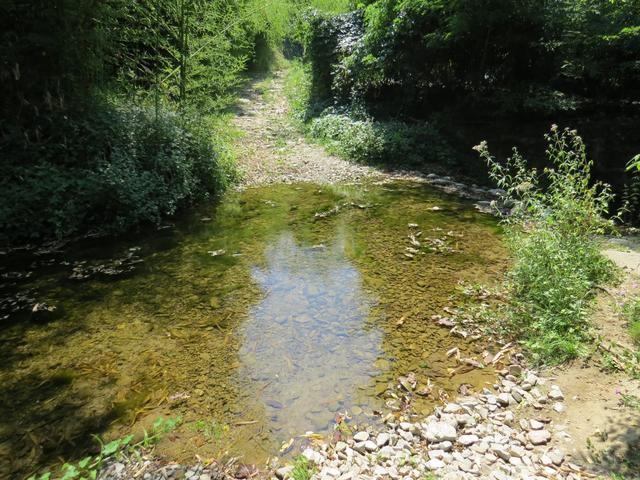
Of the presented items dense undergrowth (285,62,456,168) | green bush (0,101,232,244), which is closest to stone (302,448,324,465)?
green bush (0,101,232,244)

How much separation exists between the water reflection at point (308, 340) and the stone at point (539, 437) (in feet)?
4.33

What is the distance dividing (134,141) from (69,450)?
5.64 m

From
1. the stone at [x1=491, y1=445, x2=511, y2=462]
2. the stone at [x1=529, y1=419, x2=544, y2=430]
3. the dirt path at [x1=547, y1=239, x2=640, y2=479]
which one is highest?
the dirt path at [x1=547, y1=239, x2=640, y2=479]

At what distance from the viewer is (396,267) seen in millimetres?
5629

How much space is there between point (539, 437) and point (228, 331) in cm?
296

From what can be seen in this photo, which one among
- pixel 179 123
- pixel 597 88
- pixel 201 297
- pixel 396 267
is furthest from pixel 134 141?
pixel 597 88

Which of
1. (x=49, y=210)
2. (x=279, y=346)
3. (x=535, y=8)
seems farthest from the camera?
(x=535, y=8)

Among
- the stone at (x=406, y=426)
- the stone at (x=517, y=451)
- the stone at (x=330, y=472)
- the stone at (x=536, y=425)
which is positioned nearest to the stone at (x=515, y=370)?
the stone at (x=536, y=425)

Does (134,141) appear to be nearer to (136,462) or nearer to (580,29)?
(136,462)

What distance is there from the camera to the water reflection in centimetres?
334

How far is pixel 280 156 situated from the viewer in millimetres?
11477

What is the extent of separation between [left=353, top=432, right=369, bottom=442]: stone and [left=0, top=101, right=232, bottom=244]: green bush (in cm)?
518

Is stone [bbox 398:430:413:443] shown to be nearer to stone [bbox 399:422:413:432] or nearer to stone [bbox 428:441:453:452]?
stone [bbox 399:422:413:432]

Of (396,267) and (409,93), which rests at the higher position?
(409,93)
